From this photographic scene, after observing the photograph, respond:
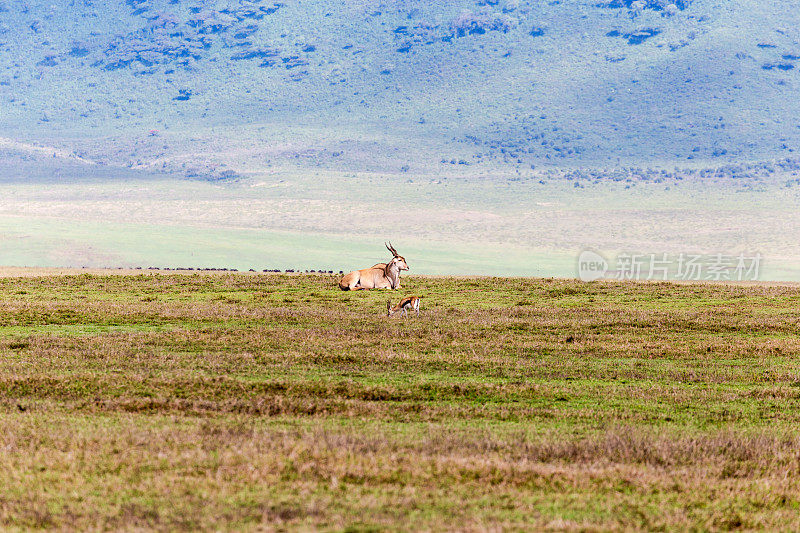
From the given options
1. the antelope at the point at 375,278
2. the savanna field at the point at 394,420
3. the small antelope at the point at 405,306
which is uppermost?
the antelope at the point at 375,278

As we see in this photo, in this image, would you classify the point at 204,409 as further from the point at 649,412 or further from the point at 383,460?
the point at 649,412

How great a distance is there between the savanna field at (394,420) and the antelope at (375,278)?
979 centimetres

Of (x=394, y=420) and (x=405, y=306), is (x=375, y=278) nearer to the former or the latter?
(x=405, y=306)

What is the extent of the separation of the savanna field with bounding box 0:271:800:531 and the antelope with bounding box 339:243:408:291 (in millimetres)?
9787

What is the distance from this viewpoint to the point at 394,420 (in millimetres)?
15406

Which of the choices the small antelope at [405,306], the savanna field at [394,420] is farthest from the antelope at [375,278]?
the small antelope at [405,306]

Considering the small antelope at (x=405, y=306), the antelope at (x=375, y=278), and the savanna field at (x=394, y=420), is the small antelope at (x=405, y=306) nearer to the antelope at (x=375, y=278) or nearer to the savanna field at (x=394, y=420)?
the savanna field at (x=394, y=420)

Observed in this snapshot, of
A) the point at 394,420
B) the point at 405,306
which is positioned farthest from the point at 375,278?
the point at 394,420

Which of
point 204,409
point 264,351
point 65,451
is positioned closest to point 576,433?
point 204,409

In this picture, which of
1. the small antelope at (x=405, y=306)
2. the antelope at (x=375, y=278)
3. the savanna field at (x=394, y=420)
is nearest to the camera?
the savanna field at (x=394, y=420)

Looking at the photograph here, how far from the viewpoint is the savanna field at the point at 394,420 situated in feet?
34.0

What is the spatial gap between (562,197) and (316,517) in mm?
174854

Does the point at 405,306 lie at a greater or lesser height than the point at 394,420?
greater

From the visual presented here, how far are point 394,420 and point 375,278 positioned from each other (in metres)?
27.5
